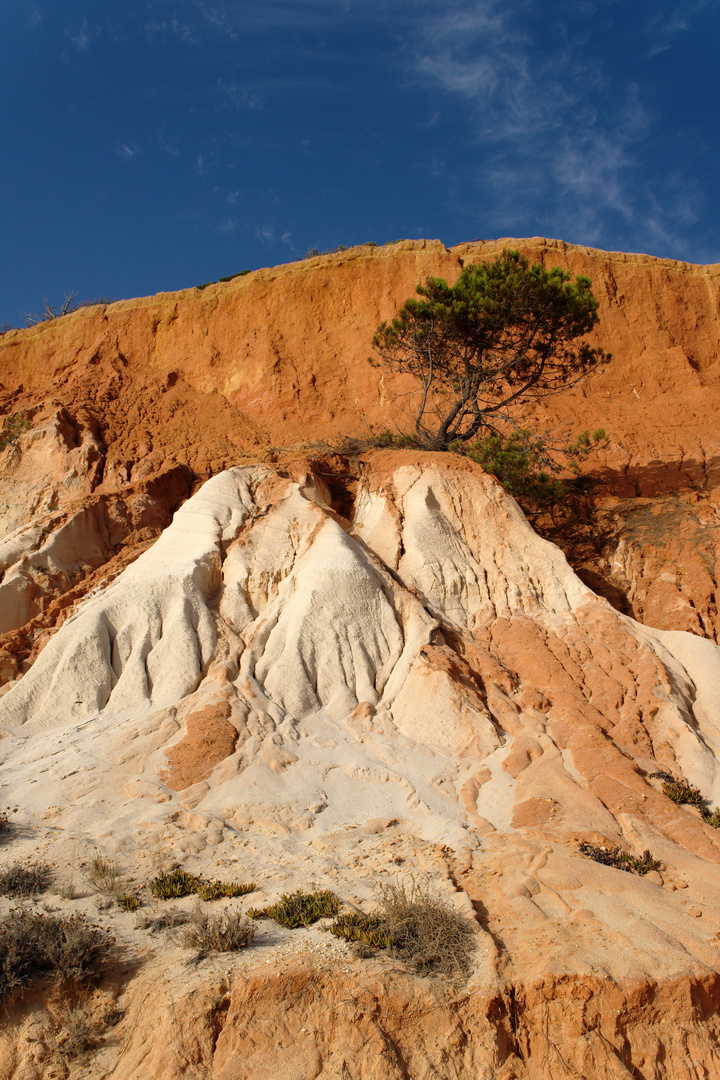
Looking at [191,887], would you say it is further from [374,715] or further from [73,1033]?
[374,715]

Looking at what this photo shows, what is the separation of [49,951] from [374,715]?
6.14m

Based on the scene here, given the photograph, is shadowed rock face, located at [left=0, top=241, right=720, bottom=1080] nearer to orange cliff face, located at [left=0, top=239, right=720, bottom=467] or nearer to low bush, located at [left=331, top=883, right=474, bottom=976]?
low bush, located at [left=331, top=883, right=474, bottom=976]

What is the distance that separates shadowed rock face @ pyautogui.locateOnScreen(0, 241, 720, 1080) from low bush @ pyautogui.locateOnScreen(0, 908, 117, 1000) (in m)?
0.37

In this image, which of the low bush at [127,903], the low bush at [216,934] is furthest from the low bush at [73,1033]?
the low bush at [127,903]

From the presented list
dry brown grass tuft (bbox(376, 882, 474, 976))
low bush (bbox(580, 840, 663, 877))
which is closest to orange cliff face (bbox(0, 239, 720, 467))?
low bush (bbox(580, 840, 663, 877))

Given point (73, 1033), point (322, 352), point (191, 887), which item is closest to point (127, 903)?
point (191, 887)

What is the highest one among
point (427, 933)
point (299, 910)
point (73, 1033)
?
point (299, 910)

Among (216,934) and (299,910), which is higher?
(216,934)

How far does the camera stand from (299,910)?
6.74 m

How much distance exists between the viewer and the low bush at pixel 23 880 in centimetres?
684

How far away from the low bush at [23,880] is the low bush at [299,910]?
7.11 ft

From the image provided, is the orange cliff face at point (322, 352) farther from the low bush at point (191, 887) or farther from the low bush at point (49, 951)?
the low bush at point (49, 951)

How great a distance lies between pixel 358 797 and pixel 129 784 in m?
3.05

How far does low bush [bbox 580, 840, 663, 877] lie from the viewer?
7.93 m
